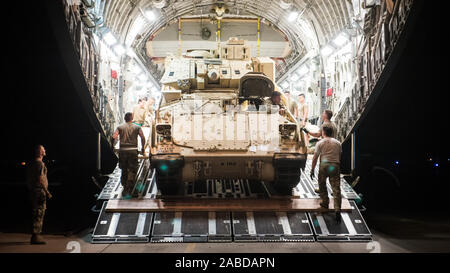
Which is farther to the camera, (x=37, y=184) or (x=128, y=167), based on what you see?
(x=128, y=167)

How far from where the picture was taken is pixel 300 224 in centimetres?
681

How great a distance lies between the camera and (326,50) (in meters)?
14.2

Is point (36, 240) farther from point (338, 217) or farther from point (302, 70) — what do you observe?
point (302, 70)

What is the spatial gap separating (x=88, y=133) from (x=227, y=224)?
160 inches

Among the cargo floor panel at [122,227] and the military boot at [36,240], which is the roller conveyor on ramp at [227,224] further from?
the military boot at [36,240]

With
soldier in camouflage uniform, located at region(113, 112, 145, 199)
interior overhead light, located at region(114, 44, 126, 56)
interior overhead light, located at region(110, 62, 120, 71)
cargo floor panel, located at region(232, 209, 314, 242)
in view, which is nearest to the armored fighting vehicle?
soldier in camouflage uniform, located at region(113, 112, 145, 199)

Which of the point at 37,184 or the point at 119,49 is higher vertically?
the point at 119,49

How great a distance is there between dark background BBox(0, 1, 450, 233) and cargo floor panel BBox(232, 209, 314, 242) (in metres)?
2.81

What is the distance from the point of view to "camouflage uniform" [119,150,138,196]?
7.76 metres

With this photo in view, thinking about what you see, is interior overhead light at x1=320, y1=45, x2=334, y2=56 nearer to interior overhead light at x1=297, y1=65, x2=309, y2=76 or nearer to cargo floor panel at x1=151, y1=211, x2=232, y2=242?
interior overhead light at x1=297, y1=65, x2=309, y2=76

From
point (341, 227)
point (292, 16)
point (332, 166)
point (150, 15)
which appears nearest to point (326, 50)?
point (292, 16)

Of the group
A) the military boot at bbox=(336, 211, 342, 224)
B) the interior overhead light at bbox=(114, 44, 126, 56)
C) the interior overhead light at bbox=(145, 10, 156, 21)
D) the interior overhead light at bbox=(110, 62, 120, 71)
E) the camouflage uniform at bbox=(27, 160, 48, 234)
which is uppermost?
the interior overhead light at bbox=(145, 10, 156, 21)

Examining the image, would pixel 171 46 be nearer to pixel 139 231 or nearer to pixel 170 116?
pixel 170 116
